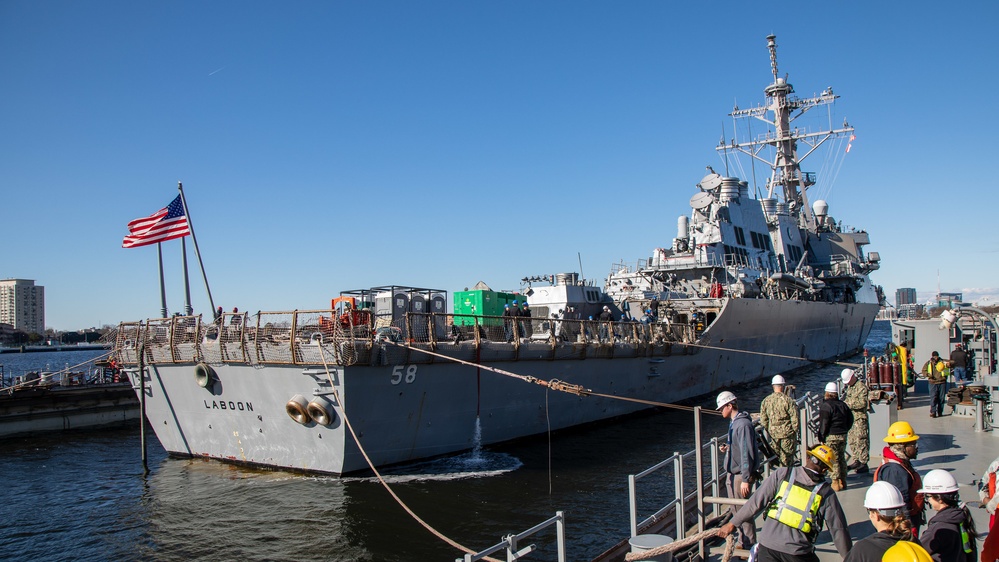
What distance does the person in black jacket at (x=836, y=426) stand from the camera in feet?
29.2

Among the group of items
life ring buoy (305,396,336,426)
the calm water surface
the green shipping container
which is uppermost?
the green shipping container

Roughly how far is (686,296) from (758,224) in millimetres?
9659

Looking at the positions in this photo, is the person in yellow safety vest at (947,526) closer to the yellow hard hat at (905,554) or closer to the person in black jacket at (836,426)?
the yellow hard hat at (905,554)

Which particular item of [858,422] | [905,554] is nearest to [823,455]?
[905,554]

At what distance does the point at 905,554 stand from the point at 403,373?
12165 mm

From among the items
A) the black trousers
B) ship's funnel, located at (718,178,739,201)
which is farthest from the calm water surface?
ship's funnel, located at (718,178,739,201)

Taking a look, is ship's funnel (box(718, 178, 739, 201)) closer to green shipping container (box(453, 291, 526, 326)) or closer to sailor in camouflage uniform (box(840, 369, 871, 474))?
green shipping container (box(453, 291, 526, 326))

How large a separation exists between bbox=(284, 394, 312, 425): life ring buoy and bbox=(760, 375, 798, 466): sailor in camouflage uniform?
9.57 metres

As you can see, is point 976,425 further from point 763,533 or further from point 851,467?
point 763,533

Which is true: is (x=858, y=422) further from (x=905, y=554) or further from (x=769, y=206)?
(x=769, y=206)

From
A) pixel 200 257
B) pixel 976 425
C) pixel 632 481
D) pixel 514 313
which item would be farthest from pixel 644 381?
pixel 632 481

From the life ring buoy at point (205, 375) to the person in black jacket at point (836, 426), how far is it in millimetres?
13316

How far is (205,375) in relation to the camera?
15.7 m

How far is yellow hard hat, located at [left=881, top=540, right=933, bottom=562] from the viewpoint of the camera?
3.48 m
